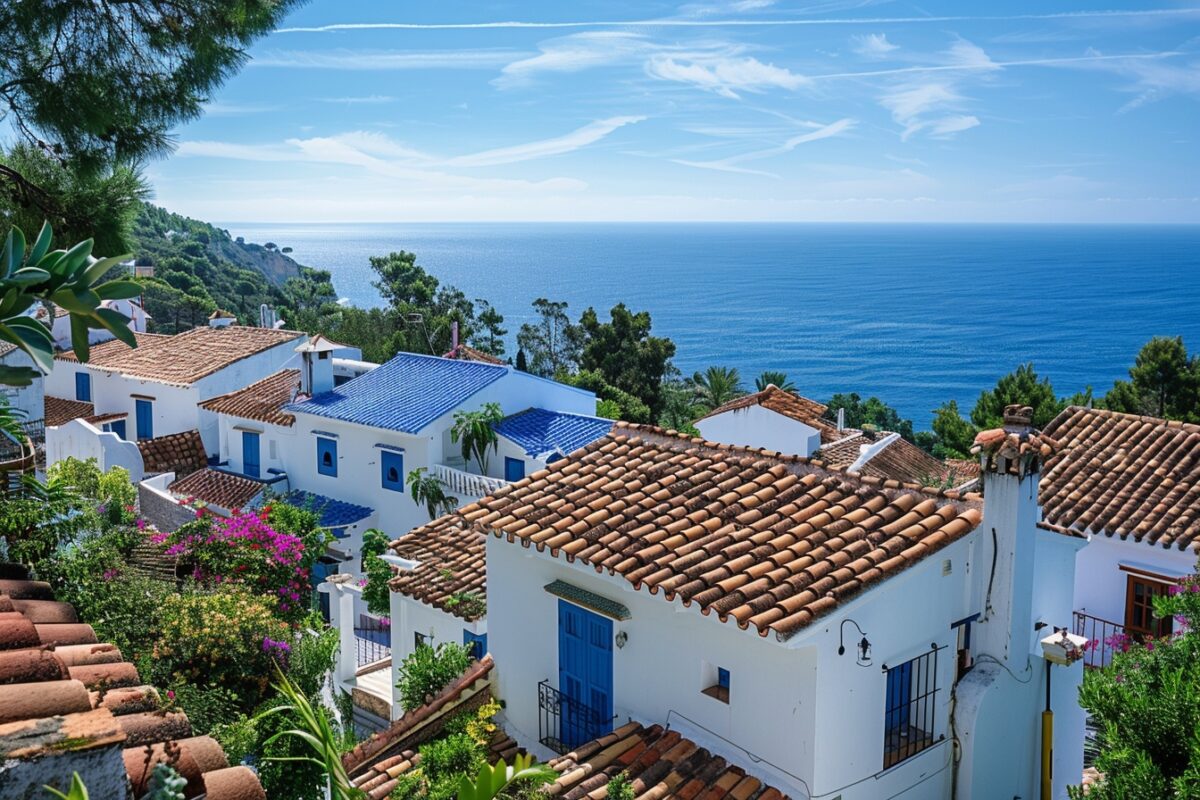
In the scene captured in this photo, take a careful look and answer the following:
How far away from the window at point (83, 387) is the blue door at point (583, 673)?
1311 inches

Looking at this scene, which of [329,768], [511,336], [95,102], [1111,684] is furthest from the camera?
[511,336]

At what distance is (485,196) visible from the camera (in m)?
195

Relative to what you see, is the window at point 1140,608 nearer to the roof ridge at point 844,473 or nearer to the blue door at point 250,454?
the roof ridge at point 844,473

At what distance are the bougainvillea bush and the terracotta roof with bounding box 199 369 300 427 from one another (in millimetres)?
27458

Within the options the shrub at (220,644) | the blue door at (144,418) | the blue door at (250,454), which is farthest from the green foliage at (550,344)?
the shrub at (220,644)

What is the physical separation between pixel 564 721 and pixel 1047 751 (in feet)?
16.9

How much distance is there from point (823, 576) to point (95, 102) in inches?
301

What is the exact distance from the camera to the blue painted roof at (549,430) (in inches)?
1088

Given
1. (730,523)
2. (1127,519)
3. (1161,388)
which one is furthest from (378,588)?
(1161,388)

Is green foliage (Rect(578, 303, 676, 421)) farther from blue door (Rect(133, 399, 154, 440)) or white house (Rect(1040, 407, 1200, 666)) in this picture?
white house (Rect(1040, 407, 1200, 666))

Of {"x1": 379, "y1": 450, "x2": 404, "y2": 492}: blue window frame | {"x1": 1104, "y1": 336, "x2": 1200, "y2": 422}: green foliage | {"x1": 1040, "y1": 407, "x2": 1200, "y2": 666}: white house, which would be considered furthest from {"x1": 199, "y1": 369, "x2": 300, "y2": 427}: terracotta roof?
{"x1": 1104, "y1": 336, "x2": 1200, "y2": 422}: green foliage

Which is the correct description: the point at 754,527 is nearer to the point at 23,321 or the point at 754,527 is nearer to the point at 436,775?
the point at 436,775

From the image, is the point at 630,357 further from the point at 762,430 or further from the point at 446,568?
the point at 446,568

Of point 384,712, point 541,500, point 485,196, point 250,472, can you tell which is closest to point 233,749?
point 541,500
